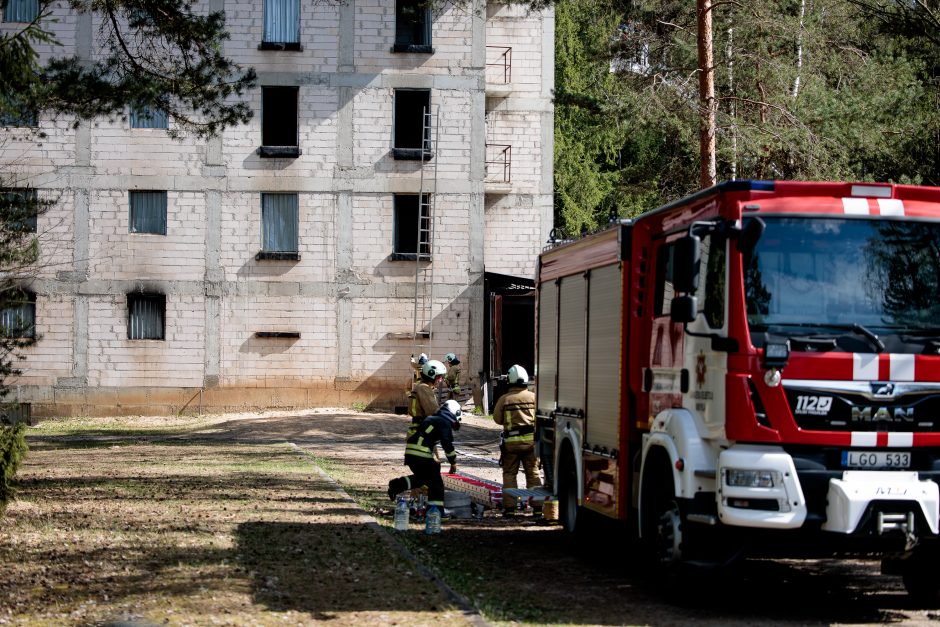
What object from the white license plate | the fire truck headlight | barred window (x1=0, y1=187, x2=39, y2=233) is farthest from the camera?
barred window (x1=0, y1=187, x2=39, y2=233)

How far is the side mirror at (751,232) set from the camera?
9391 mm

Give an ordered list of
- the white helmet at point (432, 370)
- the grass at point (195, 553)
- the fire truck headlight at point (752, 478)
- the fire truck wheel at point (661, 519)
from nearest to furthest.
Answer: the fire truck headlight at point (752, 478) → the grass at point (195, 553) → the fire truck wheel at point (661, 519) → the white helmet at point (432, 370)

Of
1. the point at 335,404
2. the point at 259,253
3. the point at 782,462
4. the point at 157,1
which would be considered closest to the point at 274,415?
the point at 335,404

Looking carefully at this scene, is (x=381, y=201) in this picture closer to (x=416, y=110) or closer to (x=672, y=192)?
(x=416, y=110)

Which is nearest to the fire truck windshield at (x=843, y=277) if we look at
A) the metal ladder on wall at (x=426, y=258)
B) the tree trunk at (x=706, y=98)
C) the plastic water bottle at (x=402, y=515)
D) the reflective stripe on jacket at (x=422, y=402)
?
the plastic water bottle at (x=402, y=515)

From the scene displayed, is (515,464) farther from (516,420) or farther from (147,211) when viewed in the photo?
(147,211)

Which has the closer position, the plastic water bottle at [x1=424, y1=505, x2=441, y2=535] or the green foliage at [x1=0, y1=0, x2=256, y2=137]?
the plastic water bottle at [x1=424, y1=505, x2=441, y2=535]

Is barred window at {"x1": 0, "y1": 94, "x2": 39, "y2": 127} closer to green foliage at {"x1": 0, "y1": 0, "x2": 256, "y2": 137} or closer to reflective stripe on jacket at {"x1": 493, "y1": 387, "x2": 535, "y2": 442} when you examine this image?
green foliage at {"x1": 0, "y1": 0, "x2": 256, "y2": 137}

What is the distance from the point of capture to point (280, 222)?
124ft

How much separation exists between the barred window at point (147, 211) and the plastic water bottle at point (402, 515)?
80.7ft

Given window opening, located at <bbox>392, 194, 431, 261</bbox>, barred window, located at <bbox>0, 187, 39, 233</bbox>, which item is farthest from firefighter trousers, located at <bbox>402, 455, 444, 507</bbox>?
window opening, located at <bbox>392, 194, 431, 261</bbox>

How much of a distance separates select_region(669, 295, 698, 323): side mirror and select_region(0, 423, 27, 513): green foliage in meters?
7.39

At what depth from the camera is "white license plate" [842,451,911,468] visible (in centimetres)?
932

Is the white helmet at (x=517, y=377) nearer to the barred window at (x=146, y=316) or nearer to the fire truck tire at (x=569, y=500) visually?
the fire truck tire at (x=569, y=500)
